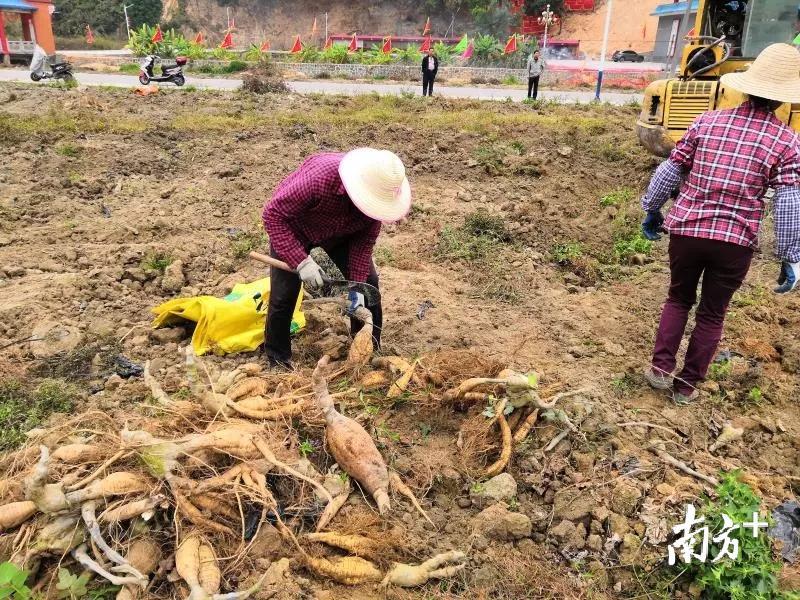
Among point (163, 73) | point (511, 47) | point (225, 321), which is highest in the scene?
point (511, 47)

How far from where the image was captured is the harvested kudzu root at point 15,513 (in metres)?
2.02

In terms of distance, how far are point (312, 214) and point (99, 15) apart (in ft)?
157

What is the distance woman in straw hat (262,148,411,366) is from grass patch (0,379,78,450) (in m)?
1.05

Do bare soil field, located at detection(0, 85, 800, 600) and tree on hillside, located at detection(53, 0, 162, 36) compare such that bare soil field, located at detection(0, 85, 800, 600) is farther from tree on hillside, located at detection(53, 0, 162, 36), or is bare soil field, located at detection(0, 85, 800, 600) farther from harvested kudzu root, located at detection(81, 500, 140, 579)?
tree on hillside, located at detection(53, 0, 162, 36)

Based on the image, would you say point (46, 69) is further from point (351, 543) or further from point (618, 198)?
point (351, 543)

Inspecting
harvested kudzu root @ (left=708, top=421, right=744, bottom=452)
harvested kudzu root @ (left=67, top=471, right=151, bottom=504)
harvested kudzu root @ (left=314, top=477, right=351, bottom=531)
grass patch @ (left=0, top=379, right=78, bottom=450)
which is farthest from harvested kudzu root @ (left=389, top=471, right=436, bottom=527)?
grass patch @ (left=0, top=379, right=78, bottom=450)

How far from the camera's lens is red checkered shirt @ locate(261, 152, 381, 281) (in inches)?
114

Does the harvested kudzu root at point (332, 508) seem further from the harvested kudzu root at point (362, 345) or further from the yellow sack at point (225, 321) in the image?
the yellow sack at point (225, 321)

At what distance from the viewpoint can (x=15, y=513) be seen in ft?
6.64

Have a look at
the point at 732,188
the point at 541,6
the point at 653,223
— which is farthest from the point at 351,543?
the point at 541,6

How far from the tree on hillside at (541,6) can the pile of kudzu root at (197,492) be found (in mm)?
38537

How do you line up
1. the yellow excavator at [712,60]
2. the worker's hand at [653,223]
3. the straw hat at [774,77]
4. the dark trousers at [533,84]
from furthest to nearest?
1. the dark trousers at [533,84]
2. the yellow excavator at [712,60]
3. the worker's hand at [653,223]
4. the straw hat at [774,77]

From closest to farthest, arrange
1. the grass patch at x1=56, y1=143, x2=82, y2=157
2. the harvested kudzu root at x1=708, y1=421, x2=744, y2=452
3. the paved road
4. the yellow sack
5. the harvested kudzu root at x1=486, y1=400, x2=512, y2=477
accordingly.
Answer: the harvested kudzu root at x1=486, y1=400, x2=512, y2=477
the harvested kudzu root at x1=708, y1=421, x2=744, y2=452
the yellow sack
the grass patch at x1=56, y1=143, x2=82, y2=157
the paved road

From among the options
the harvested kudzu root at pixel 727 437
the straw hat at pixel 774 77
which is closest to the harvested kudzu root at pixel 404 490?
the harvested kudzu root at pixel 727 437
